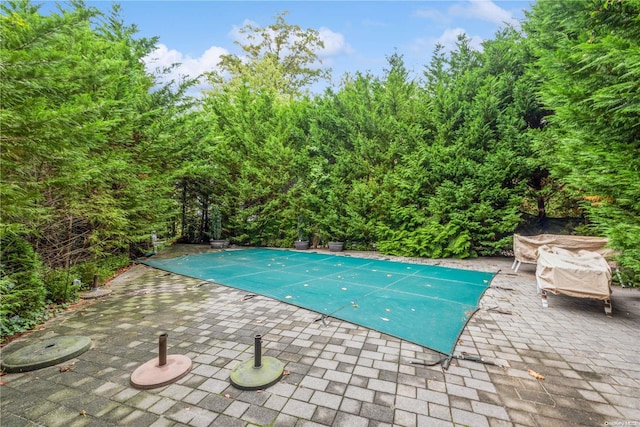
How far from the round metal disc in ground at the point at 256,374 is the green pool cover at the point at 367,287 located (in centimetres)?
135

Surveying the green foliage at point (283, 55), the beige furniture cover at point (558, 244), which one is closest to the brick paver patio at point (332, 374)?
the beige furniture cover at point (558, 244)

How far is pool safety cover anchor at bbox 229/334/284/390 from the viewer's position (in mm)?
2109

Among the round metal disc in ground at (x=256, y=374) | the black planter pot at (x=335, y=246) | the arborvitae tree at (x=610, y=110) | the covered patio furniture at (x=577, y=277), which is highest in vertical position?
the arborvitae tree at (x=610, y=110)

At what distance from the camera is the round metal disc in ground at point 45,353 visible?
237 centimetres

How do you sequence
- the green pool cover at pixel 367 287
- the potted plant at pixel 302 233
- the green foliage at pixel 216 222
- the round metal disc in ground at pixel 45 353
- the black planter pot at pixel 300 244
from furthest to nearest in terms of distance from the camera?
the green foliage at pixel 216 222 → the potted plant at pixel 302 233 → the black planter pot at pixel 300 244 → the green pool cover at pixel 367 287 → the round metal disc in ground at pixel 45 353

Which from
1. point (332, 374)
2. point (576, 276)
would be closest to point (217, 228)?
point (332, 374)

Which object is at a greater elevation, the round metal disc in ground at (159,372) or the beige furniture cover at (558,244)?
the beige furniture cover at (558,244)

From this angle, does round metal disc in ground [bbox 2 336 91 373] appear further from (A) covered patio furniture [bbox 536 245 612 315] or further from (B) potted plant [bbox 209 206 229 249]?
(B) potted plant [bbox 209 206 229 249]

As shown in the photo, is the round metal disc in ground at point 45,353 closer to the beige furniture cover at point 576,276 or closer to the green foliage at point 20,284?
the green foliage at point 20,284

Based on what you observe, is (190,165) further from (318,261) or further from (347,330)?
(347,330)

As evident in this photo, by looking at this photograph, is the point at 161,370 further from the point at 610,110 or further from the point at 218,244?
the point at 218,244

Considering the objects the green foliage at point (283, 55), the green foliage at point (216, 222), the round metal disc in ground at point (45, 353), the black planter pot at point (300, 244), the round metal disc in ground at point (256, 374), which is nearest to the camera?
the round metal disc in ground at point (256, 374)

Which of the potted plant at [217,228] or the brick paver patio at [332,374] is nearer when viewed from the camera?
the brick paver patio at [332,374]

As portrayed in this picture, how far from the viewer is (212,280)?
5.49m
